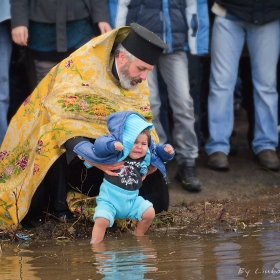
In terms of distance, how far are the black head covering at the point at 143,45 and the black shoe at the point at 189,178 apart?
5.86ft

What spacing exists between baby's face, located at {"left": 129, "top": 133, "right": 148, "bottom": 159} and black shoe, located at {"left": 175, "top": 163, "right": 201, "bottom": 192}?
208 centimetres

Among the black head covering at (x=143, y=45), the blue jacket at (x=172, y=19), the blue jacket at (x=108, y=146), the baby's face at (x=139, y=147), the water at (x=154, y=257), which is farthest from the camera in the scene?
the blue jacket at (x=172, y=19)

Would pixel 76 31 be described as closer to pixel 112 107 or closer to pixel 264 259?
pixel 112 107

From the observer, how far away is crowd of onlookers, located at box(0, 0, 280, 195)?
7.82 metres

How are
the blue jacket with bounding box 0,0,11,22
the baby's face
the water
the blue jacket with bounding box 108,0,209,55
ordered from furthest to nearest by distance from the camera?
the blue jacket with bounding box 108,0,209,55 → the blue jacket with bounding box 0,0,11,22 → the baby's face → the water

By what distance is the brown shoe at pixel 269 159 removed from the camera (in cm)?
858

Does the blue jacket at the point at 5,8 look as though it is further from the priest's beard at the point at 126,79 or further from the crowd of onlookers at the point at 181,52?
the priest's beard at the point at 126,79

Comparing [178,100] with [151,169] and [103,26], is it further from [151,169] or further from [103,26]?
[151,169]

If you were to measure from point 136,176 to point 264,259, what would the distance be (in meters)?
1.31

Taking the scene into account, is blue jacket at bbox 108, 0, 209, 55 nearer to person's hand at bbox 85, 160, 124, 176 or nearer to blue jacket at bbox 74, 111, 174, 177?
blue jacket at bbox 74, 111, 174, 177

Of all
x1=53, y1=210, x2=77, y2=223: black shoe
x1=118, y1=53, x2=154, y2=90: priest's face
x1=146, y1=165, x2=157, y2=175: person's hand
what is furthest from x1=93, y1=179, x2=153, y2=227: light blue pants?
x1=118, y1=53, x2=154, y2=90: priest's face

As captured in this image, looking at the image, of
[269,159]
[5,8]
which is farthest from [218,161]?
[5,8]

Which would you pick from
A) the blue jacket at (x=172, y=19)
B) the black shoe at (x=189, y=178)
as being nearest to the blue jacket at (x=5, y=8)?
the blue jacket at (x=172, y=19)

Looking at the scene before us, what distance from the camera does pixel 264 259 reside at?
5.11 meters
